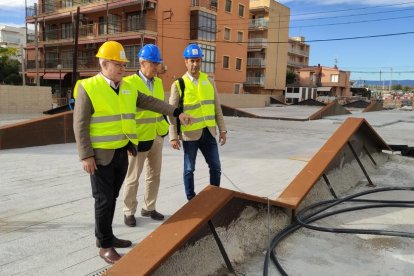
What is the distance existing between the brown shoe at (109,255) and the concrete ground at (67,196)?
0.05 m

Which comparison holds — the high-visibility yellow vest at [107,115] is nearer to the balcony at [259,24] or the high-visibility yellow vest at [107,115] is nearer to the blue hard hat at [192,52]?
the blue hard hat at [192,52]

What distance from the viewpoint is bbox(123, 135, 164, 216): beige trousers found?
373cm

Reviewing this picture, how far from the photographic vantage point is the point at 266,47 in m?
51.2

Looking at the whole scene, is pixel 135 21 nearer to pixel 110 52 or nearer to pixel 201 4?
pixel 201 4

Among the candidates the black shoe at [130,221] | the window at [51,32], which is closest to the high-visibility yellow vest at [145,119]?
the black shoe at [130,221]

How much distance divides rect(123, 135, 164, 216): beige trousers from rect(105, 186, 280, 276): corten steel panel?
854 mm

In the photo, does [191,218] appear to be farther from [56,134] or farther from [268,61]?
[268,61]

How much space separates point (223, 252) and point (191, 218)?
0.44 m

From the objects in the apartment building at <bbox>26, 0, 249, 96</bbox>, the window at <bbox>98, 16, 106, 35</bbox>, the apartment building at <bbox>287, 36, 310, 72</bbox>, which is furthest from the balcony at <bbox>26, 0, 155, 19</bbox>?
the apartment building at <bbox>287, 36, 310, 72</bbox>

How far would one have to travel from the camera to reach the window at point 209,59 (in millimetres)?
36688

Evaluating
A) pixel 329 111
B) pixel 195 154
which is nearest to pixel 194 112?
pixel 195 154

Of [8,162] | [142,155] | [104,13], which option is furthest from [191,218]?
[104,13]

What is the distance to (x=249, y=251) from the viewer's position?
10.9 feet

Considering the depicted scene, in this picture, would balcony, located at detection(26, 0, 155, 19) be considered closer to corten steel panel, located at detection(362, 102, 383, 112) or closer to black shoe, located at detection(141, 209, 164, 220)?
corten steel panel, located at detection(362, 102, 383, 112)
